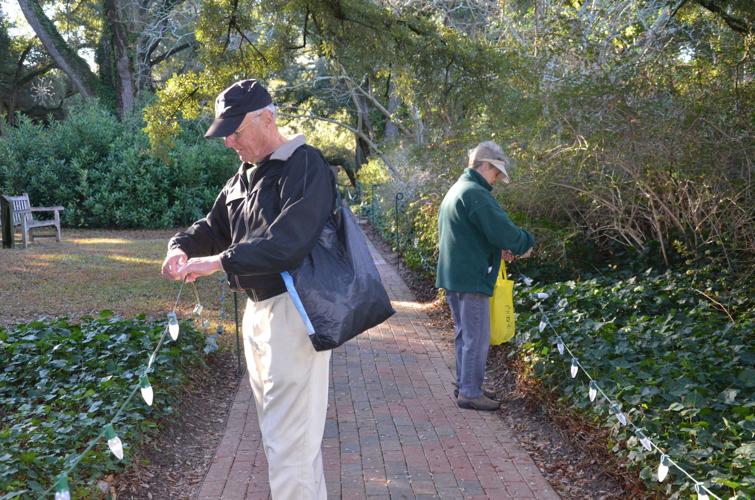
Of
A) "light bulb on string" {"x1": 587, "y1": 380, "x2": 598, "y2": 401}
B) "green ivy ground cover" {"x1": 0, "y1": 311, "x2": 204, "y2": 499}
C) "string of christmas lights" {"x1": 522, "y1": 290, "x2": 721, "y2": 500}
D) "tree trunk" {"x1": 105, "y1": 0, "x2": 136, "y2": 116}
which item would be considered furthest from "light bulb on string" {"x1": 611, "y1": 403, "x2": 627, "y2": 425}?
"tree trunk" {"x1": 105, "y1": 0, "x2": 136, "y2": 116}

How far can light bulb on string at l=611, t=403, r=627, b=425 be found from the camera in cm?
413

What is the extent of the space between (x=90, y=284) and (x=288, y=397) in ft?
31.1

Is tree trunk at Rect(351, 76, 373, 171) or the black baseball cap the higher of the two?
tree trunk at Rect(351, 76, 373, 171)

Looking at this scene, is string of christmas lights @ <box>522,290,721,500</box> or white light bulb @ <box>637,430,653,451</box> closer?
→ string of christmas lights @ <box>522,290,721,500</box>

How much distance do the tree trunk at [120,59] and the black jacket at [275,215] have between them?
23.3 m

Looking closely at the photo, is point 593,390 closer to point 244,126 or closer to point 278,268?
point 278,268

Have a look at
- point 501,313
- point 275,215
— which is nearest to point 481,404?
point 501,313

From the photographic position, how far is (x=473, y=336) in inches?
222

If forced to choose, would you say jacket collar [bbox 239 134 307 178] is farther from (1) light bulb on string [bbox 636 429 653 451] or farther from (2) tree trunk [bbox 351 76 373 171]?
(2) tree trunk [bbox 351 76 373 171]

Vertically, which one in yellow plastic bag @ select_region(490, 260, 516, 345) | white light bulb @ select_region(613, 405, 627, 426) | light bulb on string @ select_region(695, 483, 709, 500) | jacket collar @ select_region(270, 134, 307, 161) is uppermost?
jacket collar @ select_region(270, 134, 307, 161)

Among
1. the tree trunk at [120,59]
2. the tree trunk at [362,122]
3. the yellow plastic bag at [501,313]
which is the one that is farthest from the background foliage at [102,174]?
the yellow plastic bag at [501,313]

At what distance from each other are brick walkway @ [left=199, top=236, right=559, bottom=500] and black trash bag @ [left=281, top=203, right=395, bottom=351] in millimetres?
1569

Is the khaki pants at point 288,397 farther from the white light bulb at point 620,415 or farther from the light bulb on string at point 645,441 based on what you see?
the white light bulb at point 620,415

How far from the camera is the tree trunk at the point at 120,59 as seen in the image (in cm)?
2489
